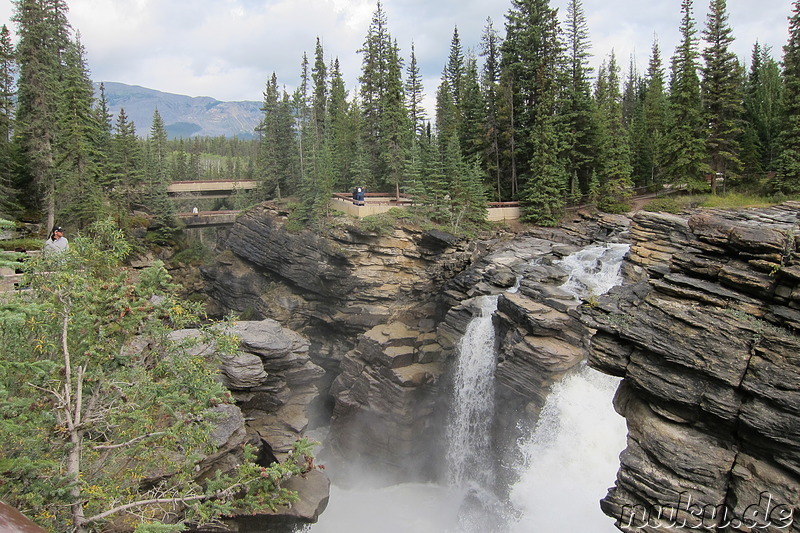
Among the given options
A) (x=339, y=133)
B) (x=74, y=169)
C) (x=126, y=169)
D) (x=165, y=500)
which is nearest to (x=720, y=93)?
(x=339, y=133)

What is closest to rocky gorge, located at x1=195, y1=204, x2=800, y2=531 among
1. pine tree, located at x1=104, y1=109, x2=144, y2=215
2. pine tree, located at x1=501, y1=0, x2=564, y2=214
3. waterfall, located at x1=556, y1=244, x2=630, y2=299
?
waterfall, located at x1=556, y1=244, x2=630, y2=299

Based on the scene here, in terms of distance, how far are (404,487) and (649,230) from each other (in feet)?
63.2

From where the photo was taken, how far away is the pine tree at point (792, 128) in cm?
2861

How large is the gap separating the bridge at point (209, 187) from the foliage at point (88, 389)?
1695 inches

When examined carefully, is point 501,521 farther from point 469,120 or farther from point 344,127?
point 344,127

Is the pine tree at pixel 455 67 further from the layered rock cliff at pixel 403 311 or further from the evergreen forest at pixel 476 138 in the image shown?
the layered rock cliff at pixel 403 311

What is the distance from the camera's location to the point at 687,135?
3353cm

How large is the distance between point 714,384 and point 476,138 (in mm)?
31979

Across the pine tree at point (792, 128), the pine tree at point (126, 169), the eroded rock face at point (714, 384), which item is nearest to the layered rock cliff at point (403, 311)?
the eroded rock face at point (714, 384)

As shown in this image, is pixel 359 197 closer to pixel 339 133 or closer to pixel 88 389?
pixel 339 133

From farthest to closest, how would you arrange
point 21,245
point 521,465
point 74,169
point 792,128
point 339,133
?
1. point 339,133
2. point 74,169
3. point 792,128
4. point 21,245
5. point 521,465

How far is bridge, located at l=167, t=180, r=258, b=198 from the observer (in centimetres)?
5034

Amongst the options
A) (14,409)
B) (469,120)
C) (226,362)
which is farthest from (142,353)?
(469,120)

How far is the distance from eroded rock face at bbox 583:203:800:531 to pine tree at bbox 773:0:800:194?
22311 mm
